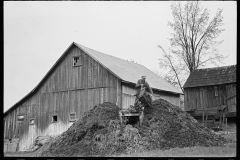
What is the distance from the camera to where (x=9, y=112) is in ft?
99.7

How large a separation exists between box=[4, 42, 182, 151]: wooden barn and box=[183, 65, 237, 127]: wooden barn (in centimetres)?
679

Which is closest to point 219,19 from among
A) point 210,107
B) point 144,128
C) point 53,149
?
point 210,107

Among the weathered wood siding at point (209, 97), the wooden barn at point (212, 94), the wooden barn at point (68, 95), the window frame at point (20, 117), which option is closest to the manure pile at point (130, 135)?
the wooden barn at point (68, 95)

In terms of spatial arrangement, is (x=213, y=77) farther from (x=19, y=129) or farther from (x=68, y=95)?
(x=19, y=129)

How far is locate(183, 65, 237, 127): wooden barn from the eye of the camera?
33875mm

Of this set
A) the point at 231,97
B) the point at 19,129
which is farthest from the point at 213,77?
the point at 19,129

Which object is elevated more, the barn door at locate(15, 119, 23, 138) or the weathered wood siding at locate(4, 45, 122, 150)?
the weathered wood siding at locate(4, 45, 122, 150)

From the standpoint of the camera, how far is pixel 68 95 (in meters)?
28.3

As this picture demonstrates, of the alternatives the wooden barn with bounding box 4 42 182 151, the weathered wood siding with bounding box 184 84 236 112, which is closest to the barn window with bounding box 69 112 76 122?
the wooden barn with bounding box 4 42 182 151

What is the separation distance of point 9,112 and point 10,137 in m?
2.24

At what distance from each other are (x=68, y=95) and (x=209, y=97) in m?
15.8

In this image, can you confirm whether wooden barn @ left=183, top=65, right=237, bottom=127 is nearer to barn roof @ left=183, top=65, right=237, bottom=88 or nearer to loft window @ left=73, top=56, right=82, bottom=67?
barn roof @ left=183, top=65, right=237, bottom=88

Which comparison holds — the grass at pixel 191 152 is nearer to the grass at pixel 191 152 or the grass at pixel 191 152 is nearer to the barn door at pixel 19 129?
the grass at pixel 191 152

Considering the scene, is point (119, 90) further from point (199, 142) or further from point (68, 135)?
point (199, 142)
